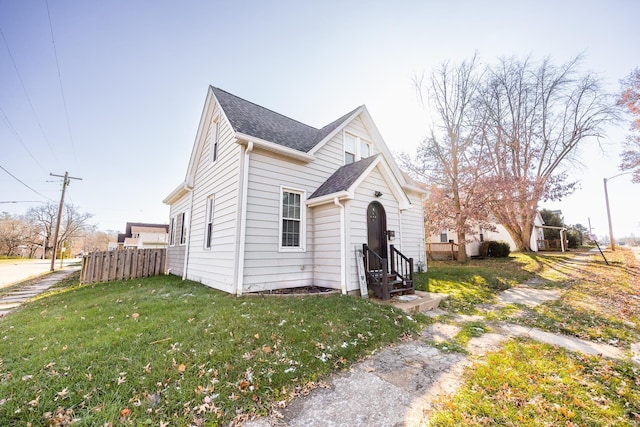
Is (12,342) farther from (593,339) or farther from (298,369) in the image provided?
(593,339)

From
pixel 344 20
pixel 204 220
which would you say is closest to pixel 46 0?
pixel 204 220

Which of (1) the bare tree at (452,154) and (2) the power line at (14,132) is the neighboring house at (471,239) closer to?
(1) the bare tree at (452,154)

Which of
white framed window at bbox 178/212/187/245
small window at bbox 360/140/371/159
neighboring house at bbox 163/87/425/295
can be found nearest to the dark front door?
neighboring house at bbox 163/87/425/295

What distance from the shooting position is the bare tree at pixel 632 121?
513 inches

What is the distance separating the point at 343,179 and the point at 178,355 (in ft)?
18.5

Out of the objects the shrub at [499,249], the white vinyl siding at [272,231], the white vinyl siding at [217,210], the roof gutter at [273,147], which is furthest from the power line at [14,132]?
the shrub at [499,249]

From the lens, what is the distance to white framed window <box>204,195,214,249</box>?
827cm

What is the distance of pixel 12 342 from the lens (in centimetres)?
398

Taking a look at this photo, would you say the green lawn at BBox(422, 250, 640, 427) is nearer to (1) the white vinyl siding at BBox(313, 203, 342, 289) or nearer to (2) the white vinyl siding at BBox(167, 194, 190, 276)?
(1) the white vinyl siding at BBox(313, 203, 342, 289)

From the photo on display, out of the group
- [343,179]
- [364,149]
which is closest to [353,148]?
[364,149]

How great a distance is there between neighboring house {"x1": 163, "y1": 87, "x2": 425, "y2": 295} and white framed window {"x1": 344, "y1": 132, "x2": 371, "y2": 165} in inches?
2.1

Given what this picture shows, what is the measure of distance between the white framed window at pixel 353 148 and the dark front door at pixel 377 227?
242 centimetres

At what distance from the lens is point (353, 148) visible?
9.67m

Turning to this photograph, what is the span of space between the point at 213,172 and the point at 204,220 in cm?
172
